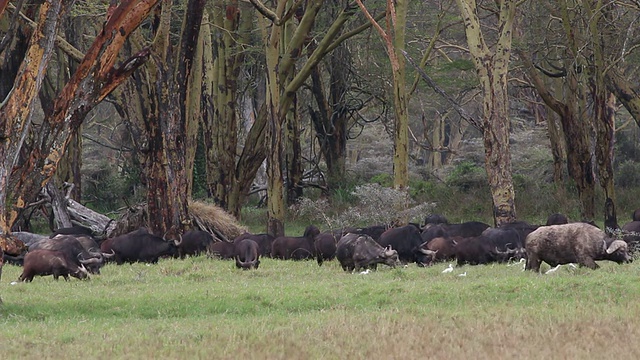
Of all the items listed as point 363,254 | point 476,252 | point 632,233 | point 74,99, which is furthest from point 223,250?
point 632,233

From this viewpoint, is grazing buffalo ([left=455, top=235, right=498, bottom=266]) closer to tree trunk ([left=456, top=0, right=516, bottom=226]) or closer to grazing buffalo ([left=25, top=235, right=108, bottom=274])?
tree trunk ([left=456, top=0, right=516, bottom=226])

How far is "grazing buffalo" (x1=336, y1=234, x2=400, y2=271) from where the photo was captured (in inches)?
669

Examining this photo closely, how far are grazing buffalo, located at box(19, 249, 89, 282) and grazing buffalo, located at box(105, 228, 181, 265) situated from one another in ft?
11.2

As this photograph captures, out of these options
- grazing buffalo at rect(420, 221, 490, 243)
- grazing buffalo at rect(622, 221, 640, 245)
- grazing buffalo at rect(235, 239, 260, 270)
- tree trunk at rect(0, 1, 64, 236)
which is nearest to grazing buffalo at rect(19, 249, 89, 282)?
grazing buffalo at rect(235, 239, 260, 270)

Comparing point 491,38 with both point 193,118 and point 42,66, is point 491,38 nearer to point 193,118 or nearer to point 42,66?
point 193,118

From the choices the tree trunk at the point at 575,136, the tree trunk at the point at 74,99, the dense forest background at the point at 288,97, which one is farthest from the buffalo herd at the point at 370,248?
the tree trunk at the point at 575,136

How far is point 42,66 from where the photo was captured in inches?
521

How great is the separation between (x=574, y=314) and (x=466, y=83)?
24.0 metres

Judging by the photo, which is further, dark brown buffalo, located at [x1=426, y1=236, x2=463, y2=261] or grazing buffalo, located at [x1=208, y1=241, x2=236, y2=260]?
grazing buffalo, located at [x1=208, y1=241, x2=236, y2=260]

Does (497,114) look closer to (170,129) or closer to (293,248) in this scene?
(293,248)

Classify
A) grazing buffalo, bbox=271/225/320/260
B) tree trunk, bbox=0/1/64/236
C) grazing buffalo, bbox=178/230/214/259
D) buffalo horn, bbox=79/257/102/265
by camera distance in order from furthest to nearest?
1. grazing buffalo, bbox=178/230/214/259
2. grazing buffalo, bbox=271/225/320/260
3. buffalo horn, bbox=79/257/102/265
4. tree trunk, bbox=0/1/64/236

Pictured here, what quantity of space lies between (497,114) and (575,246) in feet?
23.0

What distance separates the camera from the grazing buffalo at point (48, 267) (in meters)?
16.5

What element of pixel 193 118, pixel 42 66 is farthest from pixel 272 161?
pixel 42 66
